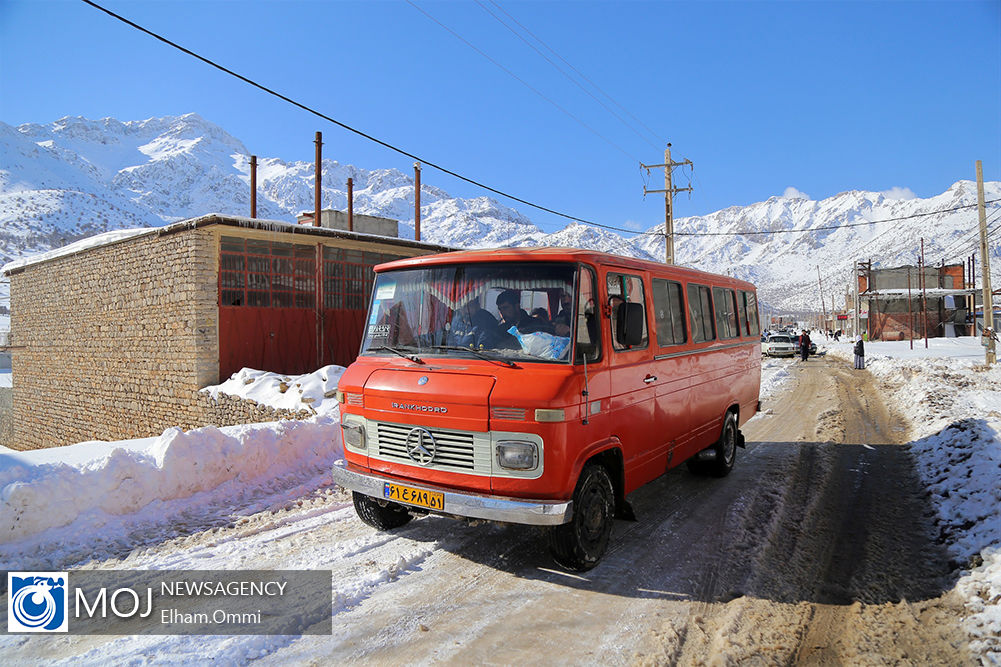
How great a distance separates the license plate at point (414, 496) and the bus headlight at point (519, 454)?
1.94 ft

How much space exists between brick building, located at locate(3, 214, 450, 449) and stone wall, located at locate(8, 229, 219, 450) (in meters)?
0.04

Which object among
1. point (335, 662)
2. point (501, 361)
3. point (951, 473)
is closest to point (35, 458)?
point (335, 662)

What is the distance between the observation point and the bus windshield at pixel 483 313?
442cm

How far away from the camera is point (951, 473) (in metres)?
6.76

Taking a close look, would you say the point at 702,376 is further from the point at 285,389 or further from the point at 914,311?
the point at 914,311

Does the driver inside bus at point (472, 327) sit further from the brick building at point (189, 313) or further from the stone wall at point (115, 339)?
the stone wall at point (115, 339)

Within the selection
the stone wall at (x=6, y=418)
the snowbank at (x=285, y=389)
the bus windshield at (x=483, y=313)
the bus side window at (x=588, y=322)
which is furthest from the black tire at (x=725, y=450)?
the stone wall at (x=6, y=418)

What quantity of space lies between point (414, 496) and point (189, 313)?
11968 mm

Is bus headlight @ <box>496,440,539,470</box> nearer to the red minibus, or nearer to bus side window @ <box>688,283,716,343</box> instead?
the red minibus

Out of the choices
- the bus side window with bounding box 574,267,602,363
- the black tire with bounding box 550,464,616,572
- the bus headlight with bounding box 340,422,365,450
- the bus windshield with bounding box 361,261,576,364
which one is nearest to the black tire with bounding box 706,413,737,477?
the black tire with bounding box 550,464,616,572

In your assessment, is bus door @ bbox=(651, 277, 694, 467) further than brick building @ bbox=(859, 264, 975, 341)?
No

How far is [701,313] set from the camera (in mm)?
6941

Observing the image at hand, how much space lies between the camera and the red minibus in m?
4.05

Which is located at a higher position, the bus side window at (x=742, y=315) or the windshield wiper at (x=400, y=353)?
the bus side window at (x=742, y=315)
